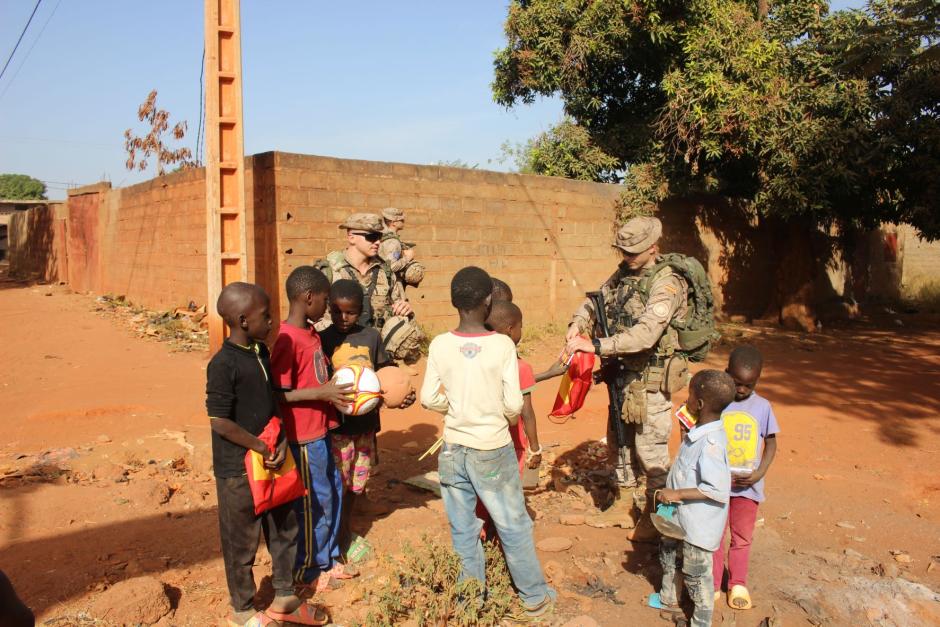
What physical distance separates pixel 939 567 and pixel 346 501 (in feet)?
11.6

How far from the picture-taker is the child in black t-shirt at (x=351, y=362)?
151 inches

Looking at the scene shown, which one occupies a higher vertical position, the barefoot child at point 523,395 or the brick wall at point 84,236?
the brick wall at point 84,236

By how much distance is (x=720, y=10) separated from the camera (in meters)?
12.6

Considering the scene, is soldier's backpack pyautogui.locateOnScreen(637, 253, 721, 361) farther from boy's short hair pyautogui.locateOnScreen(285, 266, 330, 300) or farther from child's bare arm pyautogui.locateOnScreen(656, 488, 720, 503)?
boy's short hair pyautogui.locateOnScreen(285, 266, 330, 300)

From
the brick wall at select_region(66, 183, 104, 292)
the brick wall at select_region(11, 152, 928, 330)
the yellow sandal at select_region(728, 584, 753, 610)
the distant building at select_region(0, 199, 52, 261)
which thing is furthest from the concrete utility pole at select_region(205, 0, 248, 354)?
the distant building at select_region(0, 199, 52, 261)

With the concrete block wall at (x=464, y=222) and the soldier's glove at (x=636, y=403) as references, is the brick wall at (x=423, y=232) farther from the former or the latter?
the soldier's glove at (x=636, y=403)

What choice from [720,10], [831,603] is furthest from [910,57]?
[831,603]

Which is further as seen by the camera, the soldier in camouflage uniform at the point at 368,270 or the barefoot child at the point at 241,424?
the soldier in camouflage uniform at the point at 368,270

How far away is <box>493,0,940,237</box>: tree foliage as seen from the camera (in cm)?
1220

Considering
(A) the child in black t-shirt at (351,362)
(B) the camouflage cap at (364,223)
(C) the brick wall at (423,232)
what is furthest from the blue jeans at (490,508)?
(C) the brick wall at (423,232)

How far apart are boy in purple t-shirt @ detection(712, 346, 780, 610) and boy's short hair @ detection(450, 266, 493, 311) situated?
132 cm

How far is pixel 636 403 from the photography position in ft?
14.3

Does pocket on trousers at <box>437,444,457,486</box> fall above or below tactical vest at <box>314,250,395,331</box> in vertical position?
below

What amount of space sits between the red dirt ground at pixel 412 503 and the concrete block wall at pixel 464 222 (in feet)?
7.70
